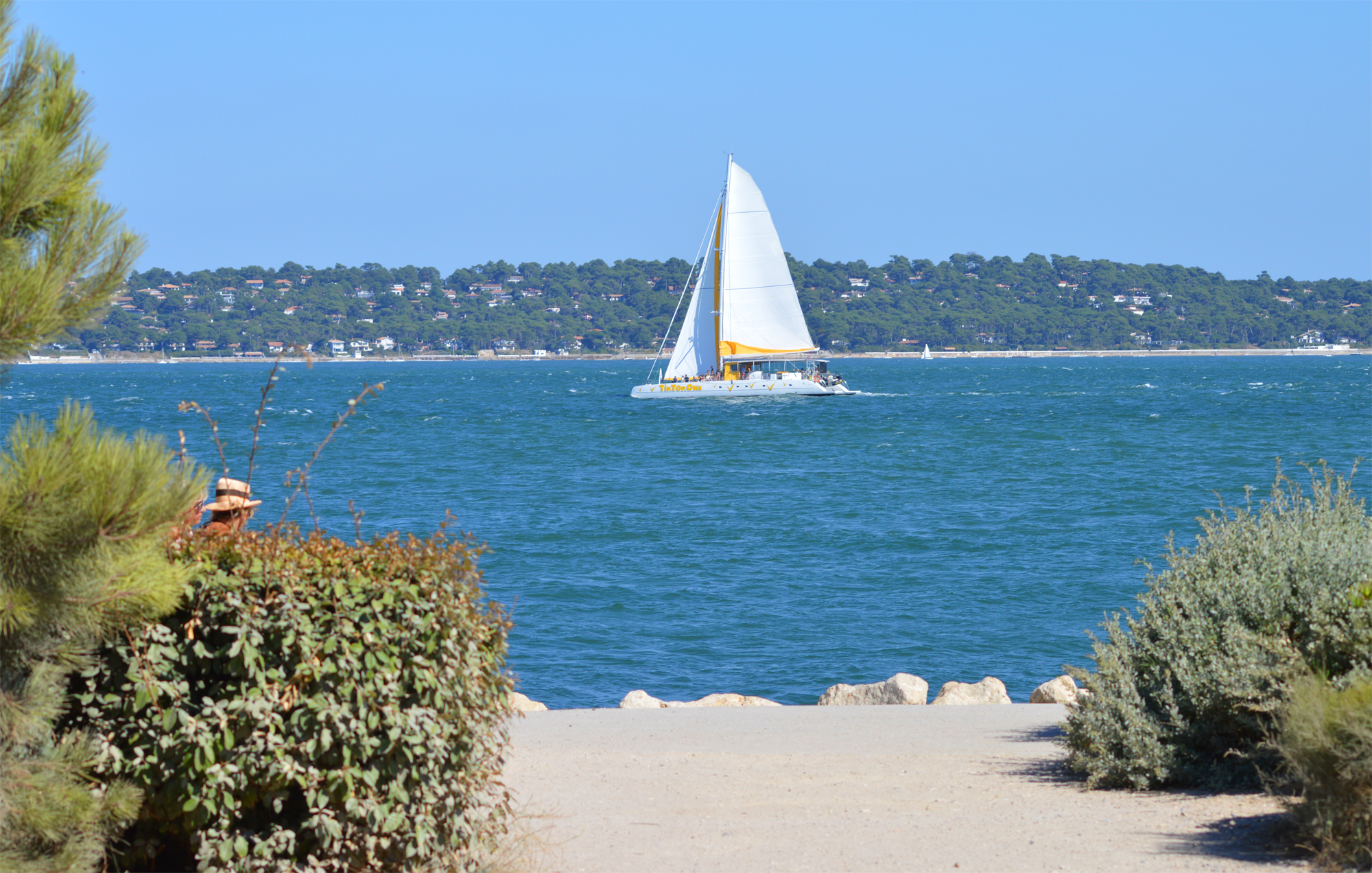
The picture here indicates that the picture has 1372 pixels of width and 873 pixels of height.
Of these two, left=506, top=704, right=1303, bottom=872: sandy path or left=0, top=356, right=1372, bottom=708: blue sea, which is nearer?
left=506, top=704, right=1303, bottom=872: sandy path

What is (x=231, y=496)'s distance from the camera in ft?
16.9

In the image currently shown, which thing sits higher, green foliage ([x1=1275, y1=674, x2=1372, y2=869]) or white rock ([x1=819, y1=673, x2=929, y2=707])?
green foliage ([x1=1275, y1=674, x2=1372, y2=869])

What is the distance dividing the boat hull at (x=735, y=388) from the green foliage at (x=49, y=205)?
65041 millimetres

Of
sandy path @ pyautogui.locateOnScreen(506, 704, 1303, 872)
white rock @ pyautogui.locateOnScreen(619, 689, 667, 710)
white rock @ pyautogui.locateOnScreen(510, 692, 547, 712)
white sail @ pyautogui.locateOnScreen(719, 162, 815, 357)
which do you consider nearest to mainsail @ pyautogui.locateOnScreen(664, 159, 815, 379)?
white sail @ pyautogui.locateOnScreen(719, 162, 815, 357)

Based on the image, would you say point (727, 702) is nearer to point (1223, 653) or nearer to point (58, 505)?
point (1223, 653)

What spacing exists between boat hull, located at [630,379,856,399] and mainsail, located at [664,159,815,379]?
75.2 inches

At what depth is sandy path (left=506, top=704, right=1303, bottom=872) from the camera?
5.20 metres

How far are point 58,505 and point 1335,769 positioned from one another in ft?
14.7

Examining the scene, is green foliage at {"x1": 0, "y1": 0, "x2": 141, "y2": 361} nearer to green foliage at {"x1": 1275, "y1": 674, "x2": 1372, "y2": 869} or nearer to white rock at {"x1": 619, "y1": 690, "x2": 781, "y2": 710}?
green foliage at {"x1": 1275, "y1": 674, "x2": 1372, "y2": 869}

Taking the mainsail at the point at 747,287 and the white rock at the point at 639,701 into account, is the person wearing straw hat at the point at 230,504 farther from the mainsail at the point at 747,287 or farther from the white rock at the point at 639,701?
the mainsail at the point at 747,287

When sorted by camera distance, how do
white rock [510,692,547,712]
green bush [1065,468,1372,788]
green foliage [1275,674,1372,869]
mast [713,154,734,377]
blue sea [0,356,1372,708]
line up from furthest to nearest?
mast [713,154,734,377] → blue sea [0,356,1372,708] → white rock [510,692,547,712] → green bush [1065,468,1372,788] → green foliage [1275,674,1372,869]

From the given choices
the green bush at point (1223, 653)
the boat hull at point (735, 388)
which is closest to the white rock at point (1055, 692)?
the green bush at point (1223, 653)

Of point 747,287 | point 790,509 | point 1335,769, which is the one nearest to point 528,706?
point 1335,769

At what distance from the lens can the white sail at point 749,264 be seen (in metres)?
66.1
